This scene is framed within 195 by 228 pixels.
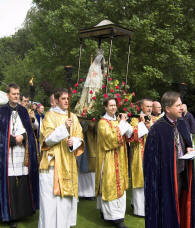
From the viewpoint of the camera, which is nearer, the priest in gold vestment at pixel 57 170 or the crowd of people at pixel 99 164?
the crowd of people at pixel 99 164

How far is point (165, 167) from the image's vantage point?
3.72 metres

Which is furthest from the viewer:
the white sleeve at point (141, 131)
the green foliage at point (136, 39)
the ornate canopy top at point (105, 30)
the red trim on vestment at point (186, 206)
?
the green foliage at point (136, 39)

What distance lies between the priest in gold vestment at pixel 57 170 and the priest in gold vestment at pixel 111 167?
0.83 meters

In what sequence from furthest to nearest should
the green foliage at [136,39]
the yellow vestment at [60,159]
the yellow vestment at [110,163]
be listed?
the green foliage at [136,39]
the yellow vestment at [110,163]
the yellow vestment at [60,159]

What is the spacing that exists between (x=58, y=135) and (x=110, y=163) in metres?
1.46

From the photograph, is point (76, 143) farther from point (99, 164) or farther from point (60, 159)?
point (99, 164)

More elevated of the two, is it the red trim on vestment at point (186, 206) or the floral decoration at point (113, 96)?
the floral decoration at point (113, 96)

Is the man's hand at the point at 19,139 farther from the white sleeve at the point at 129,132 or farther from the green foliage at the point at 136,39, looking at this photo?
the green foliage at the point at 136,39

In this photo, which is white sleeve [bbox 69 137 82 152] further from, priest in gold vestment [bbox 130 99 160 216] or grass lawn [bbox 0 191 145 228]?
grass lawn [bbox 0 191 145 228]

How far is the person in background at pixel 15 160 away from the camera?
538 centimetres

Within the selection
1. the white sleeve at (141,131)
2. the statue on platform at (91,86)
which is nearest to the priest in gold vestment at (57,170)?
the white sleeve at (141,131)

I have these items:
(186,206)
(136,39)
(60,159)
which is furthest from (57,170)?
(136,39)

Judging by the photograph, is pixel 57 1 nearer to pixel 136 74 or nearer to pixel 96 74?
pixel 136 74

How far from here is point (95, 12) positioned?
16078 mm
